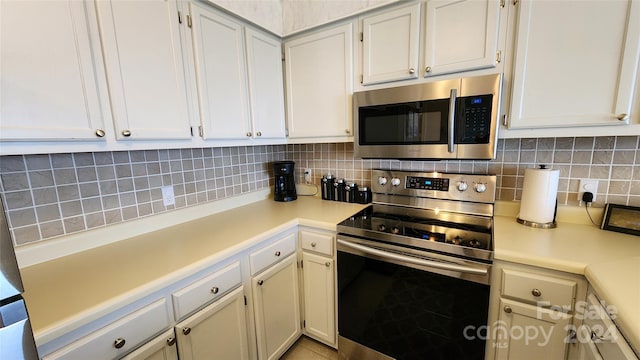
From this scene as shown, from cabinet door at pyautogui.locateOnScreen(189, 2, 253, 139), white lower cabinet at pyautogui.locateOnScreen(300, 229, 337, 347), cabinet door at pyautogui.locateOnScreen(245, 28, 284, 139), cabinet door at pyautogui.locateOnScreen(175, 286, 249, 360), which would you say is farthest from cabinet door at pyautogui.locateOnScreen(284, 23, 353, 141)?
cabinet door at pyautogui.locateOnScreen(175, 286, 249, 360)

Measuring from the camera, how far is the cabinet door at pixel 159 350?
0.90 metres

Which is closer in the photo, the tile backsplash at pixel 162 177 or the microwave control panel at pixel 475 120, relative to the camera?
the tile backsplash at pixel 162 177

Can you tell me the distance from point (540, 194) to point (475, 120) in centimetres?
52

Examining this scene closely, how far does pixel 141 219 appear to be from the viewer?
140cm

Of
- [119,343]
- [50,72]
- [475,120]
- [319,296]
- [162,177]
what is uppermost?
[50,72]

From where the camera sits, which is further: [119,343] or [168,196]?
[168,196]

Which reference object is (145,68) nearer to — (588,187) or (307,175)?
(307,175)

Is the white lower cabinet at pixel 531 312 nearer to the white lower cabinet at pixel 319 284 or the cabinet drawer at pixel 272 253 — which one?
the white lower cabinet at pixel 319 284

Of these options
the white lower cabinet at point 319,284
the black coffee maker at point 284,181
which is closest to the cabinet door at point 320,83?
the black coffee maker at point 284,181

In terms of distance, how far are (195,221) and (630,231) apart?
2.30 m

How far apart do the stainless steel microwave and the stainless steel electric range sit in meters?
0.32

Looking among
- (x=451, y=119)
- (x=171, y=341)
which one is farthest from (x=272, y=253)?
(x=451, y=119)

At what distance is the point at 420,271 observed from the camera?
49.0 inches

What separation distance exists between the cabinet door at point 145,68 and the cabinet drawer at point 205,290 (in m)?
0.69
